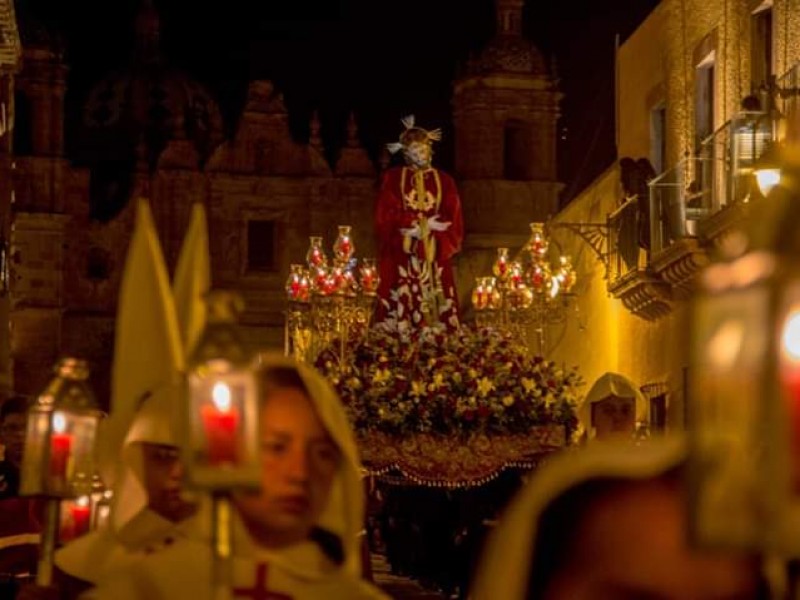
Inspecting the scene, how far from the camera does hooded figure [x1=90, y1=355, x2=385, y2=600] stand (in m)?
4.17

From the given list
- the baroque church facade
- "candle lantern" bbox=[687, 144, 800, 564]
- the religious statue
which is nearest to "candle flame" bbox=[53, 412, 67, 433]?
"candle lantern" bbox=[687, 144, 800, 564]

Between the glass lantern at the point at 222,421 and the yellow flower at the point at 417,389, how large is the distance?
36.6ft

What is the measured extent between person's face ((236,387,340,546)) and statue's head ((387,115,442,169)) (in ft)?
47.0

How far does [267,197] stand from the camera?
5644cm

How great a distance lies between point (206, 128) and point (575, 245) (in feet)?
106

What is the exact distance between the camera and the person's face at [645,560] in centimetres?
298

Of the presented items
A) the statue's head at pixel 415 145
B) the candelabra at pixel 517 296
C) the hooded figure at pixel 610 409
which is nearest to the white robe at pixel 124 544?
the hooded figure at pixel 610 409

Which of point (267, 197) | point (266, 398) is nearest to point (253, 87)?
point (267, 197)

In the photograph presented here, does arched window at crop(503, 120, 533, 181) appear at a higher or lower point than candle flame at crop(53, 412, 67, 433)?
higher

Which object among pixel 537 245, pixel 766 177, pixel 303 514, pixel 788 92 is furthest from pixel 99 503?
pixel 537 245

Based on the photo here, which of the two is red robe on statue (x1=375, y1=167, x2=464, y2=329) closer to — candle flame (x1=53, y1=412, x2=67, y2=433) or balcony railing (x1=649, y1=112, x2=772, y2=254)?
balcony railing (x1=649, y1=112, x2=772, y2=254)

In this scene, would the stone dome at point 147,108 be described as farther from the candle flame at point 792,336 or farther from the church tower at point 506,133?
the candle flame at point 792,336

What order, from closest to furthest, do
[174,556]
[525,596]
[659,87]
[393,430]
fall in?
[525,596], [174,556], [393,430], [659,87]

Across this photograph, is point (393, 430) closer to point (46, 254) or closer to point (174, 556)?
point (174, 556)
